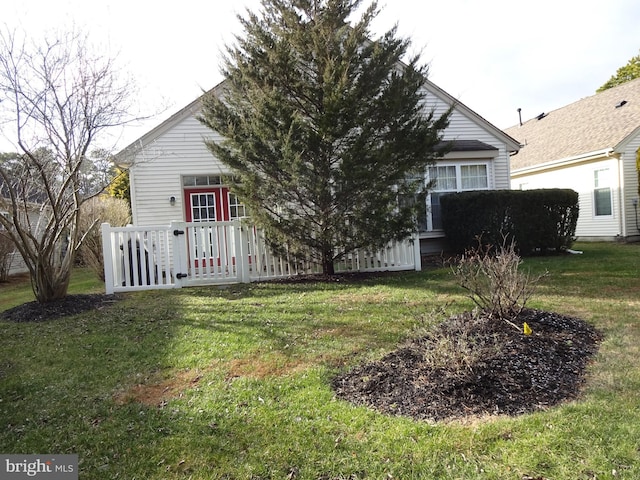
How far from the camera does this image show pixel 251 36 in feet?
27.1

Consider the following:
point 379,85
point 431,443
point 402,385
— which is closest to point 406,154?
point 379,85

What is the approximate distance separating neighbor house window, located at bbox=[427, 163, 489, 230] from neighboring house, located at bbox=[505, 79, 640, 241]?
2.74 metres

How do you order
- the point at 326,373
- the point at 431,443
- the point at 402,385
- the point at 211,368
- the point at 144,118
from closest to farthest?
the point at 431,443
the point at 402,385
the point at 326,373
the point at 211,368
the point at 144,118

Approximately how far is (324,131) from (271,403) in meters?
5.36

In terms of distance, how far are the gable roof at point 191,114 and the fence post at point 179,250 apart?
115 inches

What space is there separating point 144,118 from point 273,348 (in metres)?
6.26

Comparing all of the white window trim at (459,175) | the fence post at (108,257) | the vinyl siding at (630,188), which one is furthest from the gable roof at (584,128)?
the fence post at (108,257)

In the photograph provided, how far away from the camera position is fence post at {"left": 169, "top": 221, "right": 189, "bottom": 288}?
842 centimetres

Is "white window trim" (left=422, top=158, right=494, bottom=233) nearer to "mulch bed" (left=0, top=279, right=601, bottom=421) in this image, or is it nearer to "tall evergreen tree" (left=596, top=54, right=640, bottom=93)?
"mulch bed" (left=0, top=279, right=601, bottom=421)

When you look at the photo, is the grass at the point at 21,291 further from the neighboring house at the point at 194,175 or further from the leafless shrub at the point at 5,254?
the neighboring house at the point at 194,175

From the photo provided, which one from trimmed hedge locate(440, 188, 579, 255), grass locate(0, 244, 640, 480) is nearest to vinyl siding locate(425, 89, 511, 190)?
trimmed hedge locate(440, 188, 579, 255)

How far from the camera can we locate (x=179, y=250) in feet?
28.0

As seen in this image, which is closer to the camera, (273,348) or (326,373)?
(326,373)

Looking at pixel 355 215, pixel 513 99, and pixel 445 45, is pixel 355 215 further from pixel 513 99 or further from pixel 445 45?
pixel 513 99
